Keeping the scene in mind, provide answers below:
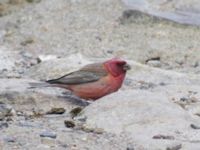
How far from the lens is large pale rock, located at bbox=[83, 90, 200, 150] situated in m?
6.93

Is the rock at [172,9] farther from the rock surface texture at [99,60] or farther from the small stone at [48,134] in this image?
the small stone at [48,134]

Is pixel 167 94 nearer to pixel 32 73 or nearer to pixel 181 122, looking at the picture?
pixel 181 122

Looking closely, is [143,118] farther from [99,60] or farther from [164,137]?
[99,60]

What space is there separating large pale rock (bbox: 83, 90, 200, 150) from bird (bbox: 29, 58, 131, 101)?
1.44ft

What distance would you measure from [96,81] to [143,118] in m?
1.15

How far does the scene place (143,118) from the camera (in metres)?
7.28

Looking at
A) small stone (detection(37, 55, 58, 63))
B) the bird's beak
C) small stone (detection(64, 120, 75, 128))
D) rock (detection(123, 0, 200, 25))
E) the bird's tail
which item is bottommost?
small stone (detection(37, 55, 58, 63))

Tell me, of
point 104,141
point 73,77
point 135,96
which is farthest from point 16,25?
point 104,141

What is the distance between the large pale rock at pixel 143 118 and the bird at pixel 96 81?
438 millimetres

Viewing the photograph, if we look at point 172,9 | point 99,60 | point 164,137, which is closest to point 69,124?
point 164,137

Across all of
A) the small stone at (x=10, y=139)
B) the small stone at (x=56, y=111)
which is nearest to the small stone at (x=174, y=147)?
the small stone at (x=10, y=139)

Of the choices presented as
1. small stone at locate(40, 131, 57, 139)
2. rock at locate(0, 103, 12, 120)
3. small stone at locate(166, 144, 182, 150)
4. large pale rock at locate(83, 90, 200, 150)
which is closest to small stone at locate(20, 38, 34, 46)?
rock at locate(0, 103, 12, 120)

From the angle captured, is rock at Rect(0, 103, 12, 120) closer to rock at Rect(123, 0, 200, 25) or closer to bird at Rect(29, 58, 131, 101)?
bird at Rect(29, 58, 131, 101)

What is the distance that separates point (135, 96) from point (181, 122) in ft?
2.09
